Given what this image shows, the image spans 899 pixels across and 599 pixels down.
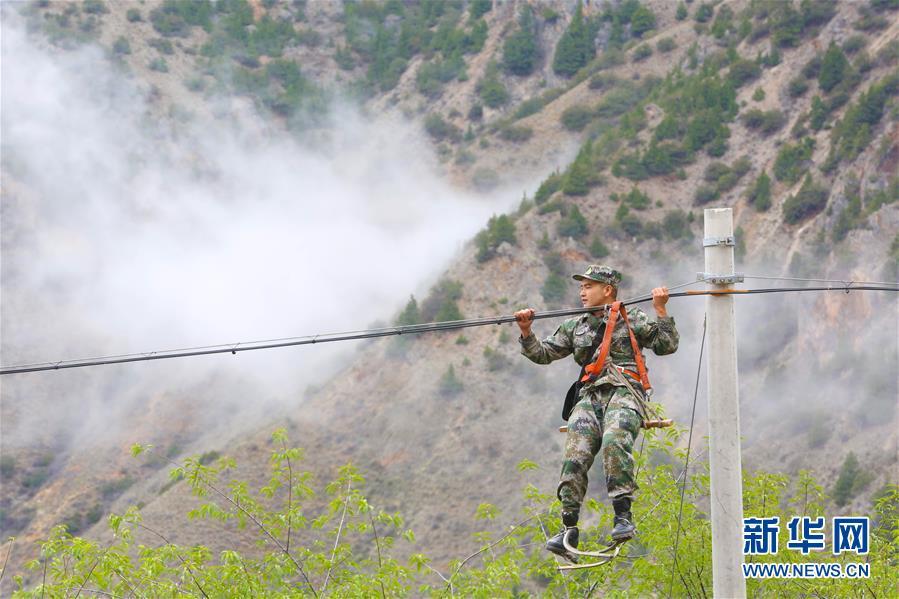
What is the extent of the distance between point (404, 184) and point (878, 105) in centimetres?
4449

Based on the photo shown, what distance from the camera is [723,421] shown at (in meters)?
10.3

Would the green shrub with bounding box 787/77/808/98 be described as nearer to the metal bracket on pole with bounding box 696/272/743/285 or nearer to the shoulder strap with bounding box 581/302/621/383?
the shoulder strap with bounding box 581/302/621/383

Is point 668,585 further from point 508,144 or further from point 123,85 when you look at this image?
point 123,85

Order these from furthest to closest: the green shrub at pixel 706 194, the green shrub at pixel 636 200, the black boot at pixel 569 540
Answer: the green shrub at pixel 636 200 → the green shrub at pixel 706 194 → the black boot at pixel 569 540

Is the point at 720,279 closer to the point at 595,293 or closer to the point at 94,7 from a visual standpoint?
the point at 595,293

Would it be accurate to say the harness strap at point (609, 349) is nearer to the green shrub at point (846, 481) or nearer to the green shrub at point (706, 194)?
the green shrub at point (846, 481)

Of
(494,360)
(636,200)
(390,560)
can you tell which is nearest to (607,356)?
(390,560)

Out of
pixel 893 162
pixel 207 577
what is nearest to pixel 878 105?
pixel 893 162

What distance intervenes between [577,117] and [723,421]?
276 ft

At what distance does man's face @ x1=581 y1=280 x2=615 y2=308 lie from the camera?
11.4 m

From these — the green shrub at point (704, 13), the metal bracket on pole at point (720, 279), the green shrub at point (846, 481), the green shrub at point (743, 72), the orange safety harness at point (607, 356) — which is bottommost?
the orange safety harness at point (607, 356)

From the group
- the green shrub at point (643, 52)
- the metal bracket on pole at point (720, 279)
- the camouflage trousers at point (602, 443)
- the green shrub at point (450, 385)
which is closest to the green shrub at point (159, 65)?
the green shrub at point (643, 52)

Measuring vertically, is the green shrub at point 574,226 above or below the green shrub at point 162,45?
below

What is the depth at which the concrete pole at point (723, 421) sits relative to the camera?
1023cm
